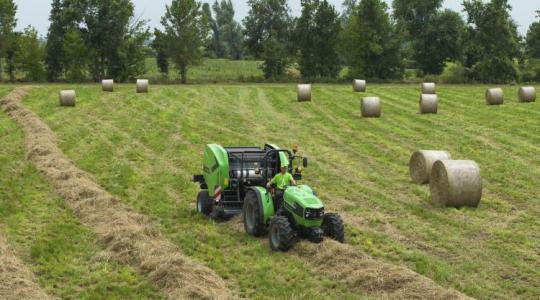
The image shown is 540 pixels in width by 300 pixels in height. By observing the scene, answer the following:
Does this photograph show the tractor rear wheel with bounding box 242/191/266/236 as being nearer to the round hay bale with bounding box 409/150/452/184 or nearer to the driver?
the driver

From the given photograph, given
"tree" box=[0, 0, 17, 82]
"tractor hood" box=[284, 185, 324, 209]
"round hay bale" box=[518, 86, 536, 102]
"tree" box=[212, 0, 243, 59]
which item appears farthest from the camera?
"tree" box=[212, 0, 243, 59]

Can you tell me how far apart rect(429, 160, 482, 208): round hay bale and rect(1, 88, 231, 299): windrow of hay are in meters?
7.31

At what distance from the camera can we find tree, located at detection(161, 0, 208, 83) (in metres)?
69.7

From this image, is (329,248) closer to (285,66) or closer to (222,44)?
(285,66)

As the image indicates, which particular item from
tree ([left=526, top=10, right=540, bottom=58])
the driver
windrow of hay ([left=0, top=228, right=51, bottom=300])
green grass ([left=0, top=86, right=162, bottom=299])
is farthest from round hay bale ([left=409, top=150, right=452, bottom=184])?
tree ([left=526, top=10, right=540, bottom=58])

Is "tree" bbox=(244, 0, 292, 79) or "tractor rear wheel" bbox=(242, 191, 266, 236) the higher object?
"tree" bbox=(244, 0, 292, 79)

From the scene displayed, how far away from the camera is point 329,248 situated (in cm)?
1238

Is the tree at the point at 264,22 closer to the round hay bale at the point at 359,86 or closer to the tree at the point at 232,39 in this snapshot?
the tree at the point at 232,39

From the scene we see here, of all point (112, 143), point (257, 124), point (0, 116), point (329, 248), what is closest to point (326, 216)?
point (329, 248)

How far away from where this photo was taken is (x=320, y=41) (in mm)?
76750

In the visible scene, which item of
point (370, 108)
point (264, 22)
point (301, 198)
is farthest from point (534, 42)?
point (301, 198)

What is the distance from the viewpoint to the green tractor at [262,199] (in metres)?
12.6

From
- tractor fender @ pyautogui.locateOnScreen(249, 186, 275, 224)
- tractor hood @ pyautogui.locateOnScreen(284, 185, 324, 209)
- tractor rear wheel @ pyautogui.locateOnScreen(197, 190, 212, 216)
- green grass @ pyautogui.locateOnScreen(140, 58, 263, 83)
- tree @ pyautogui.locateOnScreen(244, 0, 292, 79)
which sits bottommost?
tractor rear wheel @ pyautogui.locateOnScreen(197, 190, 212, 216)

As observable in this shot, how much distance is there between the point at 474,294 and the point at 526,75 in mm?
67738
